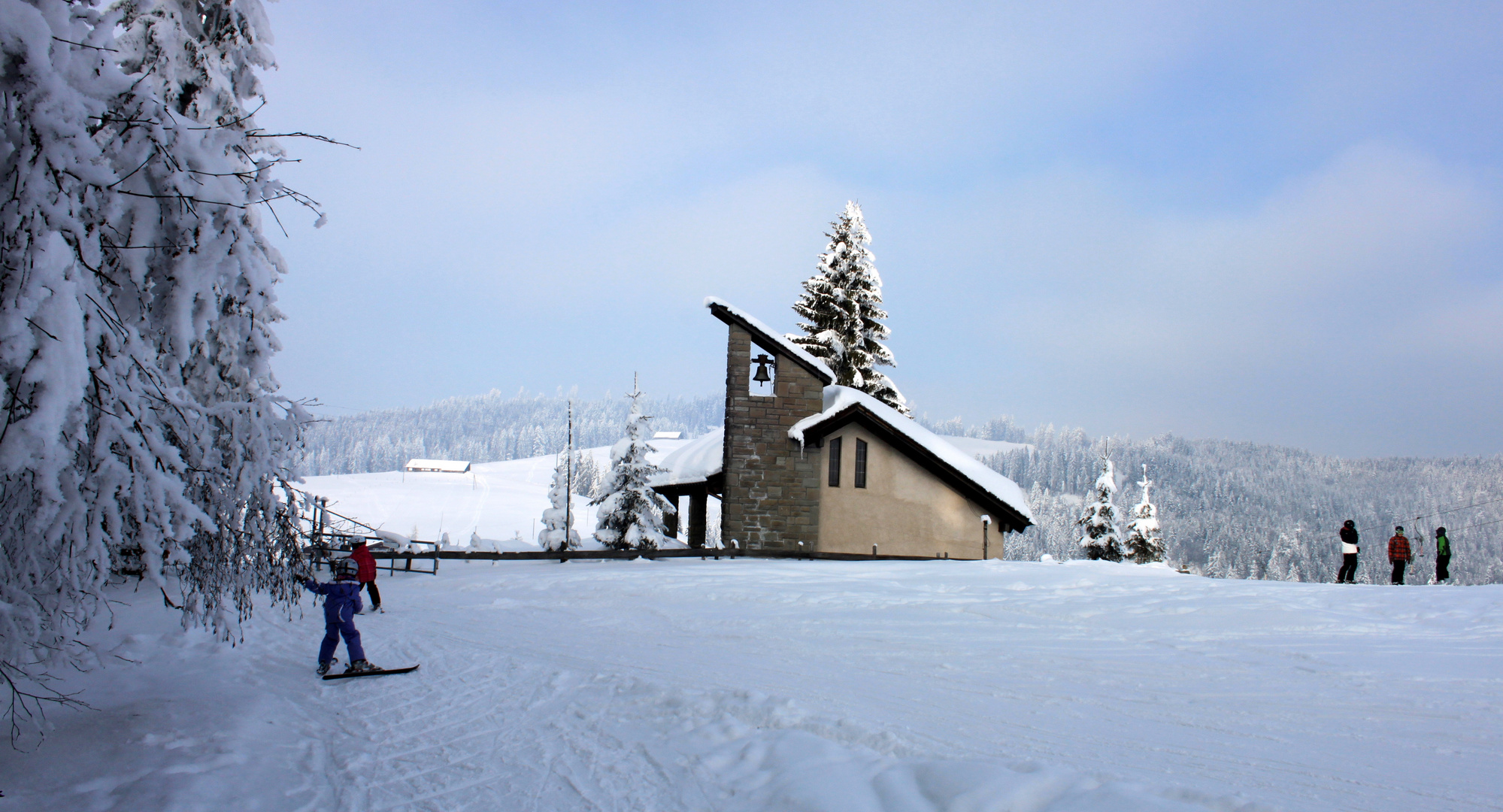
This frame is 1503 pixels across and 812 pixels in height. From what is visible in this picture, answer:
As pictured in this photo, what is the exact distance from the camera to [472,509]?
86500mm

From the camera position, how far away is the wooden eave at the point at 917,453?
20.9 m

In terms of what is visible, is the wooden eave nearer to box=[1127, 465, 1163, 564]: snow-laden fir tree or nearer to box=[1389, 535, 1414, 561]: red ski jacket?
box=[1389, 535, 1414, 561]: red ski jacket

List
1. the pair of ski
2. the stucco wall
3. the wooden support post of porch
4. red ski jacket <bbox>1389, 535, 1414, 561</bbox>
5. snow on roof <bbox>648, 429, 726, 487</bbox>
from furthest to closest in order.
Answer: the wooden support post of porch → snow on roof <bbox>648, 429, 726, 487</bbox> → the stucco wall → red ski jacket <bbox>1389, 535, 1414, 561</bbox> → the pair of ski

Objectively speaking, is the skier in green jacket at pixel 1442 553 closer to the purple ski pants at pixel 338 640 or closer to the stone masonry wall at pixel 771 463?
the stone masonry wall at pixel 771 463

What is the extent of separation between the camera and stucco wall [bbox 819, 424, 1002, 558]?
21.2m

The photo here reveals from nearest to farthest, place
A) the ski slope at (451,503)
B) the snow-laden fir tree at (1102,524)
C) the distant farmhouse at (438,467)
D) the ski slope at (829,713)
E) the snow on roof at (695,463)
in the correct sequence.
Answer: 1. the ski slope at (829,713)
2. the snow on roof at (695,463)
3. the snow-laden fir tree at (1102,524)
4. the ski slope at (451,503)
5. the distant farmhouse at (438,467)

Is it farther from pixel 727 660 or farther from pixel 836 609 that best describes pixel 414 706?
pixel 836 609

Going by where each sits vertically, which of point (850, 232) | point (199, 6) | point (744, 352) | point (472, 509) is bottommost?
point (472, 509)

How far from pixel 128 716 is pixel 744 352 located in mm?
16125

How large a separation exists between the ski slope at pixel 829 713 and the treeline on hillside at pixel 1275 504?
69237mm

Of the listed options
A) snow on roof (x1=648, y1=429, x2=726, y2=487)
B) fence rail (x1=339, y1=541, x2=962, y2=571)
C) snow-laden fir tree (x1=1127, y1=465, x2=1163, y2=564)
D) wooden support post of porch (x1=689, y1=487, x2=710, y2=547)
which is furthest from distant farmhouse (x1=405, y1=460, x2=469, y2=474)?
fence rail (x1=339, y1=541, x2=962, y2=571)

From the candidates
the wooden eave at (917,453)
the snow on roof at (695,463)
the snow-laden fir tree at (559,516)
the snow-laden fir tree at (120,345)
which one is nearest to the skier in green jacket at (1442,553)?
the wooden eave at (917,453)

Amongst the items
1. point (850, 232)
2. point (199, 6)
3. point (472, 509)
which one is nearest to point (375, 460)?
point (472, 509)

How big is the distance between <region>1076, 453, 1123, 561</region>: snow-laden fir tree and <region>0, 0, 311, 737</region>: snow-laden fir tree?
35234 millimetres
